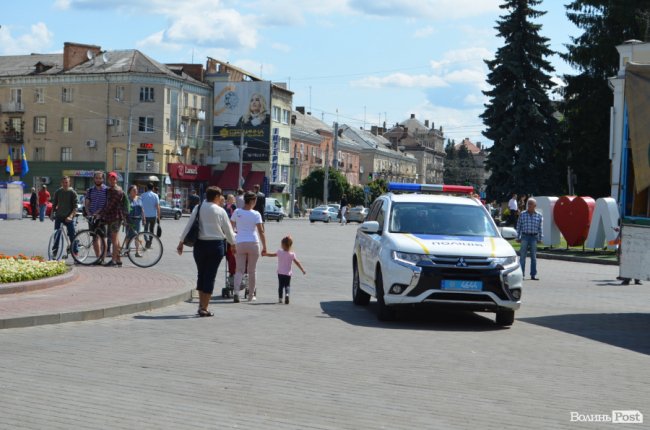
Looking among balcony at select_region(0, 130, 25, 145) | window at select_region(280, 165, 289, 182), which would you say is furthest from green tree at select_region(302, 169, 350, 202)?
balcony at select_region(0, 130, 25, 145)

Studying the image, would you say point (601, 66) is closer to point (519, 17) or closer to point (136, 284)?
point (519, 17)

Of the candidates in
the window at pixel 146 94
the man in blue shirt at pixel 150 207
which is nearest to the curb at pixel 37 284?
the man in blue shirt at pixel 150 207

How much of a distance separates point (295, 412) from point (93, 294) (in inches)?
324

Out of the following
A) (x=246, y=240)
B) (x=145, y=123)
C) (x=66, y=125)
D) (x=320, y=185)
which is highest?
(x=145, y=123)

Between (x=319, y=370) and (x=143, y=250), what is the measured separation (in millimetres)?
13482

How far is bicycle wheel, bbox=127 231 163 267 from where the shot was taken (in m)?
22.2

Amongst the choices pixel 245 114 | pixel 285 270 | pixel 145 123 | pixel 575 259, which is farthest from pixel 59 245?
pixel 245 114

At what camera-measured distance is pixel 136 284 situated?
56.0 ft

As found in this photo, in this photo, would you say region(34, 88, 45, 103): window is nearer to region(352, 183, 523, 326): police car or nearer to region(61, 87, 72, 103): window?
region(61, 87, 72, 103): window

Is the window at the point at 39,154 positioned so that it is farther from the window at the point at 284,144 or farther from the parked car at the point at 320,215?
the window at the point at 284,144

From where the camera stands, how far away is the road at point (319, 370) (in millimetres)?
7273

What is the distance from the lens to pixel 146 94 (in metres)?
90.9

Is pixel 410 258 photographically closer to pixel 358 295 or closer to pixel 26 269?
pixel 358 295

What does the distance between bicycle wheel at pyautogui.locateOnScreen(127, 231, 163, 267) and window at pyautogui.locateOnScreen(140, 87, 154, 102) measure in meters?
70.1
